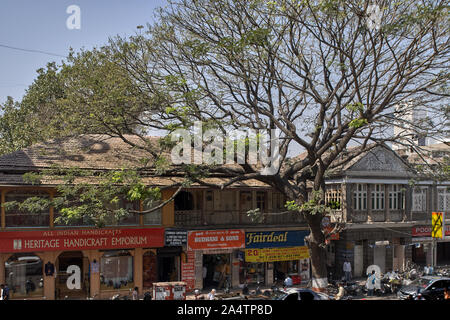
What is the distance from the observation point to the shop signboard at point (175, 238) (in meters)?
22.3

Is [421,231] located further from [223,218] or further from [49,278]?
[49,278]

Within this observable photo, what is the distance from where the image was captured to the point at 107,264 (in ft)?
70.8

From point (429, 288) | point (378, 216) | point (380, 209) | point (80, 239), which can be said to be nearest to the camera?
point (429, 288)

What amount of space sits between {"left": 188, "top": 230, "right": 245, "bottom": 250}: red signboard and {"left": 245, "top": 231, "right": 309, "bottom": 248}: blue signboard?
507 millimetres

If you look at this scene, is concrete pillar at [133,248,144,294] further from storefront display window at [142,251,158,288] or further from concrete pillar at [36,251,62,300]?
concrete pillar at [36,251,62,300]

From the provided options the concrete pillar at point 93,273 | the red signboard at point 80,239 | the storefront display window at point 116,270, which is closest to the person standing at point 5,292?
the red signboard at point 80,239

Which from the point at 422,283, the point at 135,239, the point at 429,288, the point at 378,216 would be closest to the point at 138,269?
the point at 135,239

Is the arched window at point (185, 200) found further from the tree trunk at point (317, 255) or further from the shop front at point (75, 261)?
the tree trunk at point (317, 255)

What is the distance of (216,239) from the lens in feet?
76.4

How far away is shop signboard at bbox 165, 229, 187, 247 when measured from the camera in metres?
22.3

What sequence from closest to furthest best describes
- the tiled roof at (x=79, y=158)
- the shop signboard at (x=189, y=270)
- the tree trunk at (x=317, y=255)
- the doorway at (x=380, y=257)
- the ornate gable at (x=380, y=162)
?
the tree trunk at (x=317, y=255)
the tiled roof at (x=79, y=158)
the shop signboard at (x=189, y=270)
the ornate gable at (x=380, y=162)
the doorway at (x=380, y=257)

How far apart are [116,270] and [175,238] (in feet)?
10.4

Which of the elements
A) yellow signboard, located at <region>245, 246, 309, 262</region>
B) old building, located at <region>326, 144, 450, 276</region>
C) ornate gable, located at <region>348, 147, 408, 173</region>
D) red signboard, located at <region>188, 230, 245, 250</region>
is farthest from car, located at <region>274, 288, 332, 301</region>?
ornate gable, located at <region>348, 147, 408, 173</region>
